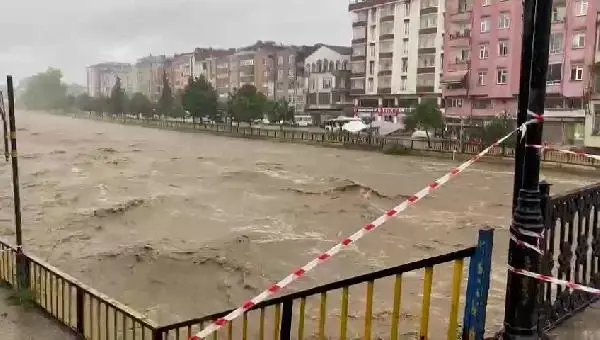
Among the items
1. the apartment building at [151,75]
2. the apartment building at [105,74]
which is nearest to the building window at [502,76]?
the apartment building at [151,75]

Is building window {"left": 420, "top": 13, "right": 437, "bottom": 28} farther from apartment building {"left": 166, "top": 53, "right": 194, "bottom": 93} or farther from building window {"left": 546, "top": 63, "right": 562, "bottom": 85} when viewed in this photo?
apartment building {"left": 166, "top": 53, "right": 194, "bottom": 93}

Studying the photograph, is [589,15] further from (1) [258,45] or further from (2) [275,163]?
(1) [258,45]

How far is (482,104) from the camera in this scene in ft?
143

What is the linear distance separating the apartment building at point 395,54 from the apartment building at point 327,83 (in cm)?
393

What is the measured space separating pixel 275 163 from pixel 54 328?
28568 millimetres

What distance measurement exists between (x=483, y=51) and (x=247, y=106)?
26.4m

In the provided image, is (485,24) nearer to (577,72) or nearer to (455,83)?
(455,83)

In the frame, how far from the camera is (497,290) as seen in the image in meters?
11.1

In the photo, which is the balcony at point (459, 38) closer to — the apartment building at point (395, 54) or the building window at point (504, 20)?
the building window at point (504, 20)

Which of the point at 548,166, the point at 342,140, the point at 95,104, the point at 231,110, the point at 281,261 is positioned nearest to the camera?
the point at 281,261

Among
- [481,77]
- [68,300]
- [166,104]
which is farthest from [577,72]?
[166,104]

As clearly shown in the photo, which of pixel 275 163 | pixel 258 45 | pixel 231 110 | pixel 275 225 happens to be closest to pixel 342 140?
pixel 275 163

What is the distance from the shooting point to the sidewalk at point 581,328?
3799mm

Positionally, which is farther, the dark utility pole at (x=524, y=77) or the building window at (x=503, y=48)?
the building window at (x=503, y=48)
